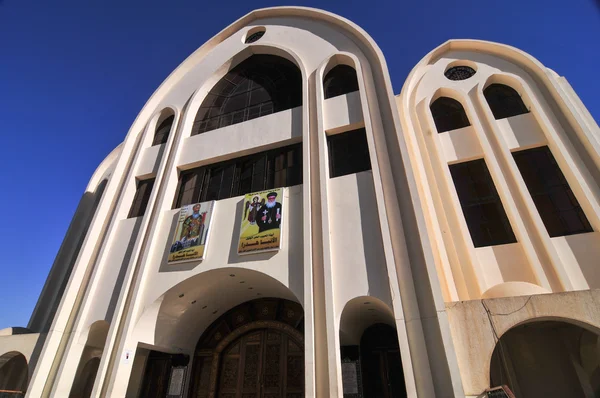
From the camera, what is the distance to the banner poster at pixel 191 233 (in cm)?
820

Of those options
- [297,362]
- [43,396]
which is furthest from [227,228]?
[43,396]

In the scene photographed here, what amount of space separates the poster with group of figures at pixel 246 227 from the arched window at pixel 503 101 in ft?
26.4

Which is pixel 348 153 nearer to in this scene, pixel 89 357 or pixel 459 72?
pixel 459 72

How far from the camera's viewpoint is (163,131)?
42.4ft

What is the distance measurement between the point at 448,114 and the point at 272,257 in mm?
8186

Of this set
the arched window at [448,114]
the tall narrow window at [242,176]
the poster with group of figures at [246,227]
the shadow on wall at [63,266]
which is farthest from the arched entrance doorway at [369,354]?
the shadow on wall at [63,266]

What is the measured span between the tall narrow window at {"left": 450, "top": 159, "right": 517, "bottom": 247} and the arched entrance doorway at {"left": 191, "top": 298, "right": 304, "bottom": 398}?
5.64m

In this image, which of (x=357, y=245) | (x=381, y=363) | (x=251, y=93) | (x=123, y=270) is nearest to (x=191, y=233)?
(x=123, y=270)

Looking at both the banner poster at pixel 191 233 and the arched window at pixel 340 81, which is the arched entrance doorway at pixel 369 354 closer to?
the banner poster at pixel 191 233

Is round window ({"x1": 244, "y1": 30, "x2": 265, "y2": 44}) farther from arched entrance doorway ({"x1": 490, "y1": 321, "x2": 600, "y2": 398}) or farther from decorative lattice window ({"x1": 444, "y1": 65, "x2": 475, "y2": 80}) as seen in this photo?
arched entrance doorway ({"x1": 490, "y1": 321, "x2": 600, "y2": 398})

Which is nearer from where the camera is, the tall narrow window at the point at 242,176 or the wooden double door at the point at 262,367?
the wooden double door at the point at 262,367

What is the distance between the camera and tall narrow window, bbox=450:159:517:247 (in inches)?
325

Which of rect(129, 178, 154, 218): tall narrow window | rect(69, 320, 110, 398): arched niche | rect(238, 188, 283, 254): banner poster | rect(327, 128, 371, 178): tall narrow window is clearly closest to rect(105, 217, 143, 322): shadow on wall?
rect(69, 320, 110, 398): arched niche

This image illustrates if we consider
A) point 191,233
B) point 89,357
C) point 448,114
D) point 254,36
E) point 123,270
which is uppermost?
point 254,36
